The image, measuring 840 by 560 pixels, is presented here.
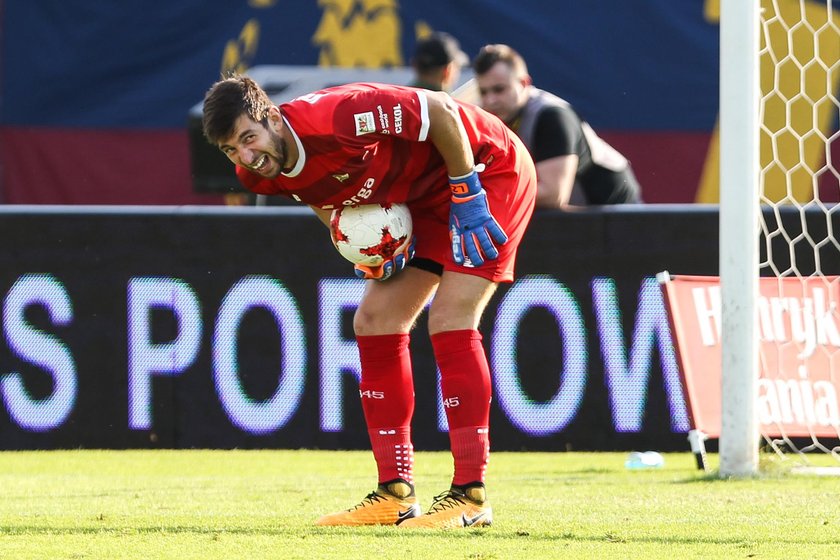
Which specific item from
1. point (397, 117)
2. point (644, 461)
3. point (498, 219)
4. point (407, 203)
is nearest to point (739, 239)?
point (644, 461)

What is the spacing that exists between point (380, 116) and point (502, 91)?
3.24 meters

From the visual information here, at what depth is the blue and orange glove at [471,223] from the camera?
475 cm

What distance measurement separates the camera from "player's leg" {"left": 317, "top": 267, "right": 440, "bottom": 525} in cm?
496

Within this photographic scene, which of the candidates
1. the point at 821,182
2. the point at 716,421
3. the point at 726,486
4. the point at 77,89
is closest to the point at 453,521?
the point at 726,486

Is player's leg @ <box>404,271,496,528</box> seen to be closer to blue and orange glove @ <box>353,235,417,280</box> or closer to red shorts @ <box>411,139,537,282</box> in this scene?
red shorts @ <box>411,139,537,282</box>

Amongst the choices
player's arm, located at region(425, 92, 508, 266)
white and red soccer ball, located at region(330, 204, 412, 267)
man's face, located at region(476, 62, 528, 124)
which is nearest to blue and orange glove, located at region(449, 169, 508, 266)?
player's arm, located at region(425, 92, 508, 266)

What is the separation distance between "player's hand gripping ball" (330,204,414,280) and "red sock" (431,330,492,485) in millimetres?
329

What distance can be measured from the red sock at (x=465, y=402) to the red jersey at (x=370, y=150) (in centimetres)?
48

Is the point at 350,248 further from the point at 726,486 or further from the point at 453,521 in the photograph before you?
the point at 726,486

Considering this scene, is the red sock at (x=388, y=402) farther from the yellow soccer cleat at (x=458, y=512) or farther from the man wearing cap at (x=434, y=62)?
the man wearing cap at (x=434, y=62)

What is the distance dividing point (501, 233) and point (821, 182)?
7583 millimetres

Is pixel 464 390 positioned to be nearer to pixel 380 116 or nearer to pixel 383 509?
pixel 383 509

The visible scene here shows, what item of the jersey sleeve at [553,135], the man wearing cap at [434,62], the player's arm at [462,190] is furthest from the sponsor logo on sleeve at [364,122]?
the man wearing cap at [434,62]

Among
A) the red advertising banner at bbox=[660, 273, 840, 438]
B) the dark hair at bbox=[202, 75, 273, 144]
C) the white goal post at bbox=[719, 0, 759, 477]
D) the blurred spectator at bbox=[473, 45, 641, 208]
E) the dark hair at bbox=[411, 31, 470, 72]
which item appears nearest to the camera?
the dark hair at bbox=[202, 75, 273, 144]
